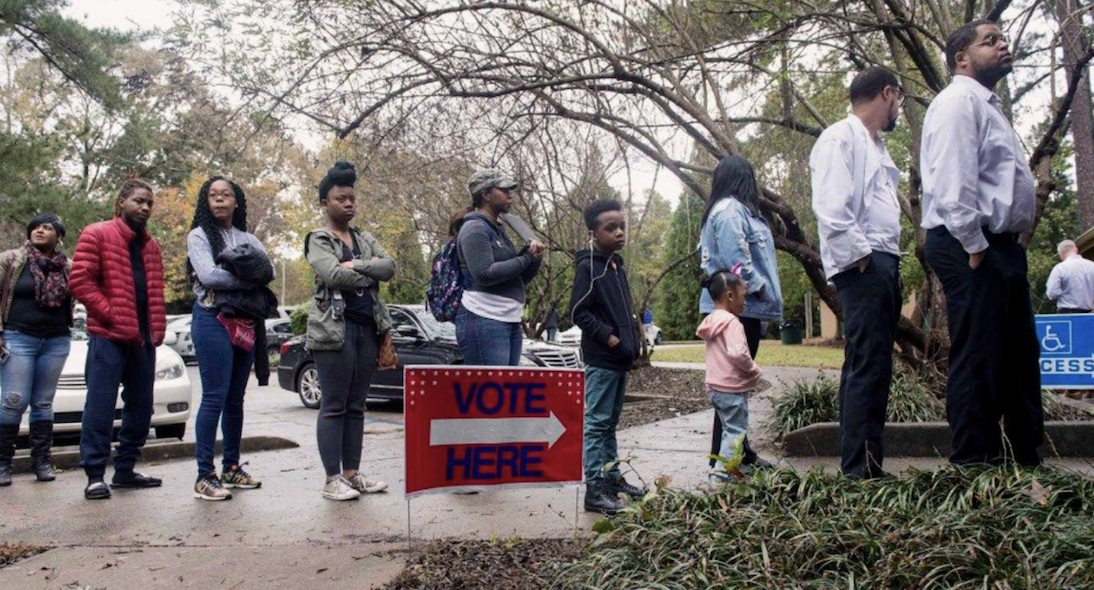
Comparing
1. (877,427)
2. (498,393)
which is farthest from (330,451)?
(877,427)

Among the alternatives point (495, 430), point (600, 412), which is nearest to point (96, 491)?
point (495, 430)

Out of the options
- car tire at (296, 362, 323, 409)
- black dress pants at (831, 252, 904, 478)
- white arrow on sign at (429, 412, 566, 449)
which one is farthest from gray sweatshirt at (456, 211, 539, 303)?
car tire at (296, 362, 323, 409)

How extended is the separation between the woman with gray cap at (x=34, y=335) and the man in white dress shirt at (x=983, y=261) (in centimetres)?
532

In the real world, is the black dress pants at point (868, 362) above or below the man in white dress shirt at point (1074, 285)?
below

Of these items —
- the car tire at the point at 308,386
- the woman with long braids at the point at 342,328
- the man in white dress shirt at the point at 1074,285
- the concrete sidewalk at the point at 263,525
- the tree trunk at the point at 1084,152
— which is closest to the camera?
the concrete sidewalk at the point at 263,525

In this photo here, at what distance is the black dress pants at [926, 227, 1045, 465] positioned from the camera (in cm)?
411

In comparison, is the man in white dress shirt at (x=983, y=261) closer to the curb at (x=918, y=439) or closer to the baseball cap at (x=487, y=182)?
the curb at (x=918, y=439)

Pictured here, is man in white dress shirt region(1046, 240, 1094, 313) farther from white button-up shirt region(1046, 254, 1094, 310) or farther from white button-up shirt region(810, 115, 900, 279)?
white button-up shirt region(810, 115, 900, 279)

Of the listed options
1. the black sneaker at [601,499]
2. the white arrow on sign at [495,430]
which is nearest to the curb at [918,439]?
the black sneaker at [601,499]

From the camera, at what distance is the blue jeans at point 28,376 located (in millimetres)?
6379

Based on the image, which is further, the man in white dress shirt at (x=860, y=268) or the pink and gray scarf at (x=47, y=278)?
the pink and gray scarf at (x=47, y=278)

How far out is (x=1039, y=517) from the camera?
3.39 m

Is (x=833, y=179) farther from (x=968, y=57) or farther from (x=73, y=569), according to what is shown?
(x=73, y=569)

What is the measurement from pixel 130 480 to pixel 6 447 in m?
1.07
